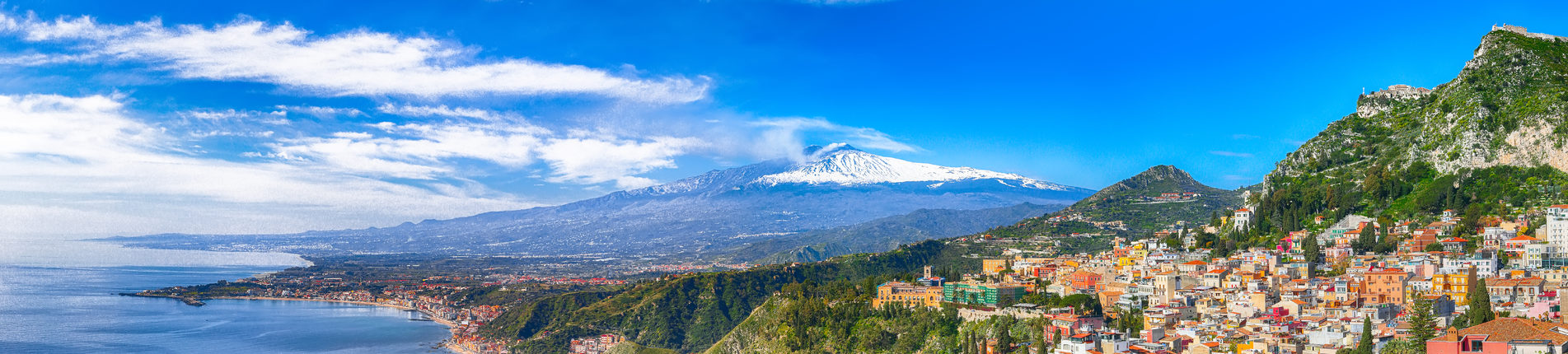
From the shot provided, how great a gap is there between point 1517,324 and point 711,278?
5958cm

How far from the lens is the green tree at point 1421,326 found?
93.7ft

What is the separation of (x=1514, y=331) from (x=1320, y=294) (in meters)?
10.5

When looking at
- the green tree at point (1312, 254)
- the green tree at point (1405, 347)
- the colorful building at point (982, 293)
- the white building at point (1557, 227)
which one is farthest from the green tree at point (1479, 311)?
the colorful building at point (982, 293)

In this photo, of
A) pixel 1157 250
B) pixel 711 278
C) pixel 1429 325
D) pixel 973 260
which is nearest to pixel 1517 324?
pixel 1429 325

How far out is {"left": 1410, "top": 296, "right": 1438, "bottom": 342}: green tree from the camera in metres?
28.5

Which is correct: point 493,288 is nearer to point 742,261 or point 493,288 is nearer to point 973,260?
point 742,261

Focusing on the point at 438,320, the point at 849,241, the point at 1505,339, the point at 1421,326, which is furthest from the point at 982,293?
the point at 849,241

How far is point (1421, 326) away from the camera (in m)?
28.9

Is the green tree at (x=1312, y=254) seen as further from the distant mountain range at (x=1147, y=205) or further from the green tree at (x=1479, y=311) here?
the distant mountain range at (x=1147, y=205)

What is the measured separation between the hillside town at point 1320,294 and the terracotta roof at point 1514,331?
0.04m

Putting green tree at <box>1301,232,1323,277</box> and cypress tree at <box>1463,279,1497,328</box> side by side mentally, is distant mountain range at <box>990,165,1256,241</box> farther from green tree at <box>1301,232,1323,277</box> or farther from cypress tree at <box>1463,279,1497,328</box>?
cypress tree at <box>1463,279,1497,328</box>

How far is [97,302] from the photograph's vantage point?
105 metres

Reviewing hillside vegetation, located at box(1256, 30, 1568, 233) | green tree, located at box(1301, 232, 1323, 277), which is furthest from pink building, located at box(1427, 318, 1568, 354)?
hillside vegetation, located at box(1256, 30, 1568, 233)

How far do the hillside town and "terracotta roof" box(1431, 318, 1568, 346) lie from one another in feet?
0.13
